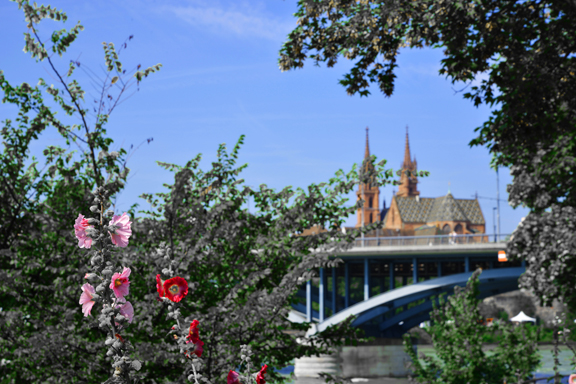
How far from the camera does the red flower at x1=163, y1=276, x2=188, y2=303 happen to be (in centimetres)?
287

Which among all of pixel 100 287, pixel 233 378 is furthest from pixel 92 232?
pixel 233 378

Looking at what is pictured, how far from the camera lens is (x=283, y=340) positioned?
259 inches

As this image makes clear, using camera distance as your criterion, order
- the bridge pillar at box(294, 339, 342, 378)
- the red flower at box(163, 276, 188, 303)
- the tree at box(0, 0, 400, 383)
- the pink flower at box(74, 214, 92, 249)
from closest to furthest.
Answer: the pink flower at box(74, 214, 92, 249) < the red flower at box(163, 276, 188, 303) < the tree at box(0, 0, 400, 383) < the bridge pillar at box(294, 339, 342, 378)

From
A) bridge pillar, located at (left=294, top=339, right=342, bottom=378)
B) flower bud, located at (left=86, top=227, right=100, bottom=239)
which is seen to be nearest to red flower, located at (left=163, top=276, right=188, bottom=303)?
flower bud, located at (left=86, top=227, right=100, bottom=239)

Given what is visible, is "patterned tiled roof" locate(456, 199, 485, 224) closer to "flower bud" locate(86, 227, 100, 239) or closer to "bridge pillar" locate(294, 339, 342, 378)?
"bridge pillar" locate(294, 339, 342, 378)

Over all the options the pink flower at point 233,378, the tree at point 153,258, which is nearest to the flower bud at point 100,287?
the pink flower at point 233,378

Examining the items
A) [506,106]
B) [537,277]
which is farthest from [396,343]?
[506,106]

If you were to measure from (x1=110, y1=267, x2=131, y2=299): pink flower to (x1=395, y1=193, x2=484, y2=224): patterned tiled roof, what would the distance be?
122m

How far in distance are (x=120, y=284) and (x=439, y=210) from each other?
126 m

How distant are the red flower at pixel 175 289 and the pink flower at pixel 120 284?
1.91 feet

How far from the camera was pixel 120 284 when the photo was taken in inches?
89.3

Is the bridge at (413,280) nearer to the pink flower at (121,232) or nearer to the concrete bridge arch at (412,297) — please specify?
the concrete bridge arch at (412,297)

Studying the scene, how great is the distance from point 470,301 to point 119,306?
10716mm

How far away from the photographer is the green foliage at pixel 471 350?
1146 cm
